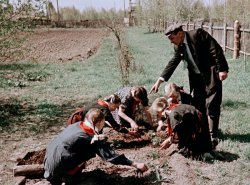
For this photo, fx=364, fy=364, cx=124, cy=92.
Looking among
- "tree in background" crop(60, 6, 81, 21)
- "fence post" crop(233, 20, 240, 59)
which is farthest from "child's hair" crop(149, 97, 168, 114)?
"tree in background" crop(60, 6, 81, 21)

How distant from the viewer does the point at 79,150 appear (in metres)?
4.15

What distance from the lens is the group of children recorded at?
405cm

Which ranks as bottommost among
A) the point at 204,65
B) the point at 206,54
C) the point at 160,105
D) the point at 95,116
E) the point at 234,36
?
the point at 160,105

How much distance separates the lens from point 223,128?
6613 millimetres

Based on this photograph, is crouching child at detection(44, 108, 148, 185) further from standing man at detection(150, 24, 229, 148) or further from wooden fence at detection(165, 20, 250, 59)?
wooden fence at detection(165, 20, 250, 59)

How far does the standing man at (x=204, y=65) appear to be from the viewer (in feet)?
18.1

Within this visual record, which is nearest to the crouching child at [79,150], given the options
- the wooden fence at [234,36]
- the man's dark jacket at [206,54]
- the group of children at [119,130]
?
the group of children at [119,130]

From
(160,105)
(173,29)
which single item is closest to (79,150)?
(160,105)

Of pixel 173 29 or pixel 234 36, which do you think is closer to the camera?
pixel 173 29

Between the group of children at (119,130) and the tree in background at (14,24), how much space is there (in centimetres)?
409

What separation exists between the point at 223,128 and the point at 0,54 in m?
5.85

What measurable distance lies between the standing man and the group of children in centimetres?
29

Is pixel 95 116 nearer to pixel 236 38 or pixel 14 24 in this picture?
pixel 14 24

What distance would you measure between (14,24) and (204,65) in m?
5.67
